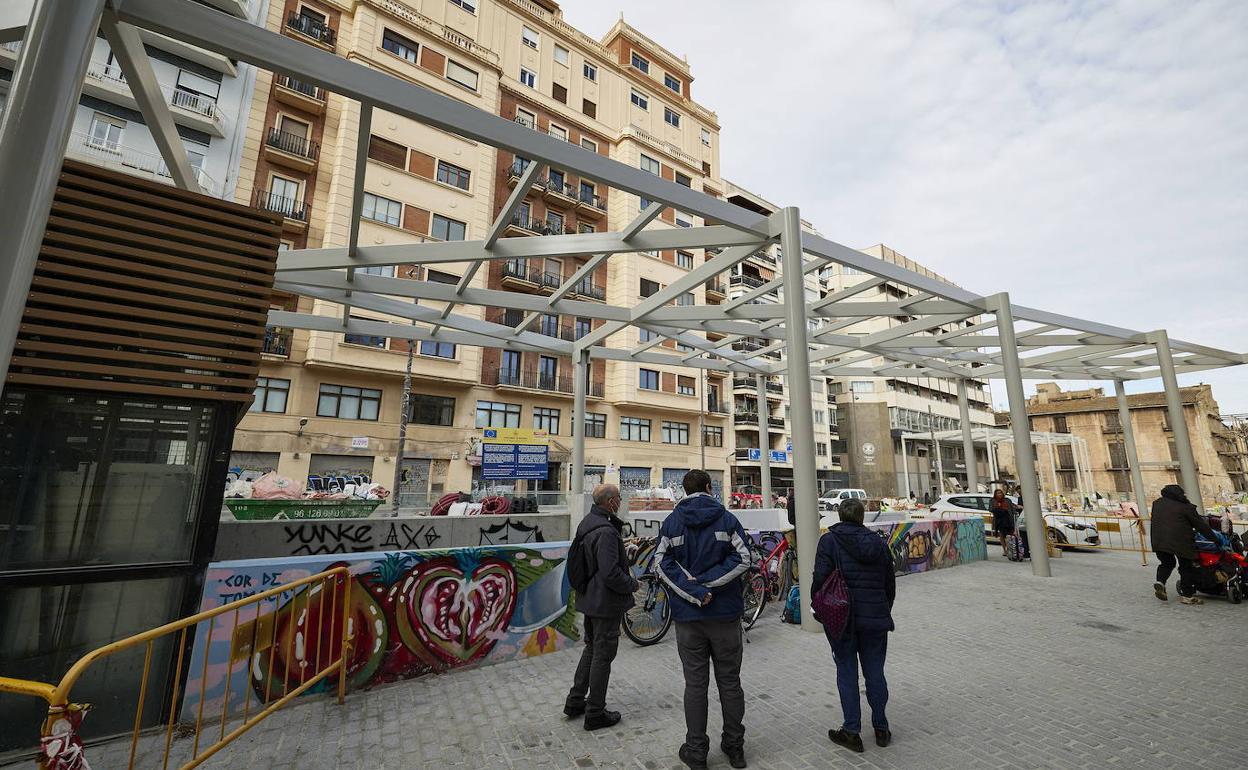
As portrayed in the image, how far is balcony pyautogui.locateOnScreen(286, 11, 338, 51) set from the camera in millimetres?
22297

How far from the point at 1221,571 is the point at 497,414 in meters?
23.7

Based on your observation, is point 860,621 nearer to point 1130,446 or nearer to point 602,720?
point 602,720

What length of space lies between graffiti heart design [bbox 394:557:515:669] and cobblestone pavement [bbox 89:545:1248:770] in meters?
0.25

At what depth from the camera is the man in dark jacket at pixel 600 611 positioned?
149 inches

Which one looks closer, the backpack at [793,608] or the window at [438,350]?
the backpack at [793,608]

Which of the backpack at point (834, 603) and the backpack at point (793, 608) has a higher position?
the backpack at point (834, 603)

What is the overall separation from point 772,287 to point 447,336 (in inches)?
303

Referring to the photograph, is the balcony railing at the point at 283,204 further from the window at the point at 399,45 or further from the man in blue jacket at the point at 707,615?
the man in blue jacket at the point at 707,615

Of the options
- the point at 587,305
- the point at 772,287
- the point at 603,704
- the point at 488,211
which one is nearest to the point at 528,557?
the point at 603,704

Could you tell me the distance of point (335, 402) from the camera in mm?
21219

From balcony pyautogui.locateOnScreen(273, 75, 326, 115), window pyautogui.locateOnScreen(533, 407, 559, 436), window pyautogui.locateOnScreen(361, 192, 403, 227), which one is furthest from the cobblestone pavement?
balcony pyautogui.locateOnScreen(273, 75, 326, 115)

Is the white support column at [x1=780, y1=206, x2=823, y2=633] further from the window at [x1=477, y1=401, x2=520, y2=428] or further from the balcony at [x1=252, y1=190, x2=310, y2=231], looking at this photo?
the balcony at [x1=252, y1=190, x2=310, y2=231]

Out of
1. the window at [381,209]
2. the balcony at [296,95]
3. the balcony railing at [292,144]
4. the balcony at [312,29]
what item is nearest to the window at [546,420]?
the window at [381,209]

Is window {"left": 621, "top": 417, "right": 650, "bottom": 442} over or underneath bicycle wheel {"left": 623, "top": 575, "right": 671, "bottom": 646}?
over
